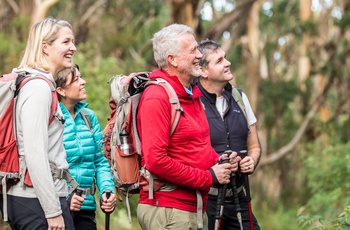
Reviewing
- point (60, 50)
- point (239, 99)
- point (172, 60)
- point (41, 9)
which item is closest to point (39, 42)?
point (60, 50)

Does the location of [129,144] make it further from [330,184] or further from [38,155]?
[330,184]

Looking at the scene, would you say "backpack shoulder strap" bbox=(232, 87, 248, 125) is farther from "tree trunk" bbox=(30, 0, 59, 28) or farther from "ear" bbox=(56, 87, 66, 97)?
"tree trunk" bbox=(30, 0, 59, 28)

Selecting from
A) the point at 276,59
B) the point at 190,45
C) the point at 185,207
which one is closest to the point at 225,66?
the point at 190,45

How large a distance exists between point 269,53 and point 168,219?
20.7 m

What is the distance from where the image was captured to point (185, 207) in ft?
13.0

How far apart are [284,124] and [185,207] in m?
20.3

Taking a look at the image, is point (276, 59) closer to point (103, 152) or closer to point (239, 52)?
point (239, 52)

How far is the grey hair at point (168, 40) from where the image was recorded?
3992 millimetres

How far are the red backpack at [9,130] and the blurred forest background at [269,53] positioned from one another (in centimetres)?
1144

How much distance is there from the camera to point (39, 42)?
12.1 ft

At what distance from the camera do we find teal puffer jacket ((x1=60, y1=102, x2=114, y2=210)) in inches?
162

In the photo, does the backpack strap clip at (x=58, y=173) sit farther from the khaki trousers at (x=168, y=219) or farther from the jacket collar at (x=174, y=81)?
the jacket collar at (x=174, y=81)

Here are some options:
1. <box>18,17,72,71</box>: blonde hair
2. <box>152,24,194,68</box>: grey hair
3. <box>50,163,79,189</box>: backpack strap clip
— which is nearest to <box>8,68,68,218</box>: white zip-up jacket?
<box>50,163,79,189</box>: backpack strap clip

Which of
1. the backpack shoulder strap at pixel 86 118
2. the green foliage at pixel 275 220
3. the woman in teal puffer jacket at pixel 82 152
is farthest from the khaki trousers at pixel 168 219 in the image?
the green foliage at pixel 275 220
